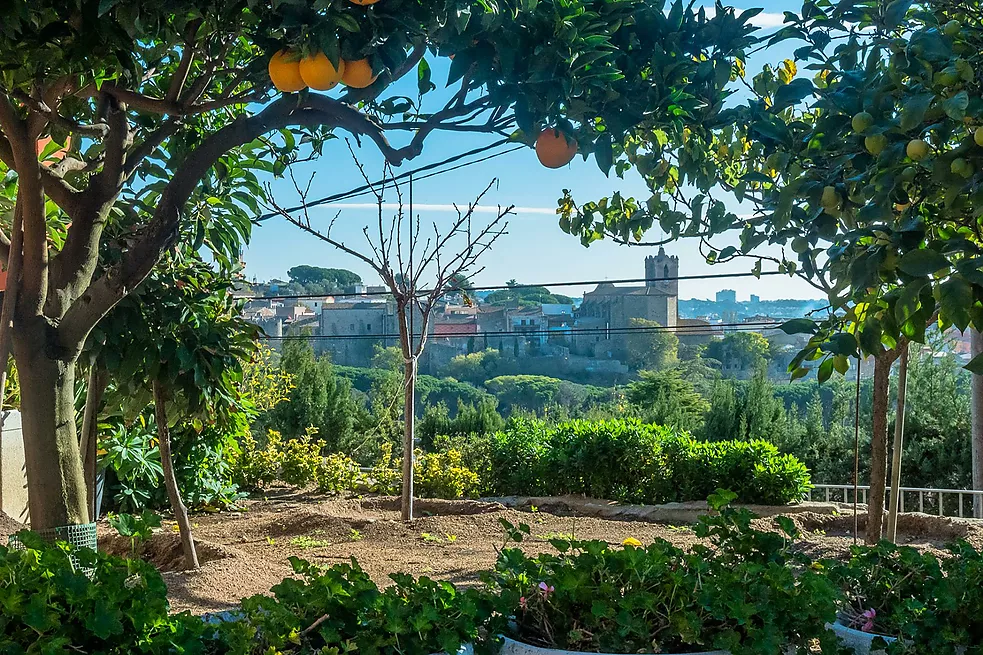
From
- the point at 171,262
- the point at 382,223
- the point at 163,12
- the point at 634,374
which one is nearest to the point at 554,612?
the point at 163,12

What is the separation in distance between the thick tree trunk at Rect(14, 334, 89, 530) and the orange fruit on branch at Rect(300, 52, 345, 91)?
859 millimetres

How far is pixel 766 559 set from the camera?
1417 millimetres

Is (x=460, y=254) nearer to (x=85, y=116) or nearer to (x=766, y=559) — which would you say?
(x=85, y=116)

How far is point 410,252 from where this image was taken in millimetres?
4457

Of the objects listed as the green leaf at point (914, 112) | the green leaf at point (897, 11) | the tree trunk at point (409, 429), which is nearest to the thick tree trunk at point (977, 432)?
the tree trunk at point (409, 429)

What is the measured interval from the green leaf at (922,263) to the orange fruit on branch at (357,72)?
2.73ft

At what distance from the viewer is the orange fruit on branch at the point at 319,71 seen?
1200 millimetres

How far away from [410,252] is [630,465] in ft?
10.0

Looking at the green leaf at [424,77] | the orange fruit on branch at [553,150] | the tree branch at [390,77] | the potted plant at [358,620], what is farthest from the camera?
the orange fruit on branch at [553,150]

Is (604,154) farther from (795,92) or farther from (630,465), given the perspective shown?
(630,465)

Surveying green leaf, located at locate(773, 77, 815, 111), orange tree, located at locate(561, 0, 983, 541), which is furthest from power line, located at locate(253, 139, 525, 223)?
green leaf, located at locate(773, 77, 815, 111)

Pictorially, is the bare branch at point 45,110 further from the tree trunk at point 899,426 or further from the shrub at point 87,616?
the tree trunk at point 899,426

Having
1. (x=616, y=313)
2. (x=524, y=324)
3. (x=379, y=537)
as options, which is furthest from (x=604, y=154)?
(x=524, y=324)

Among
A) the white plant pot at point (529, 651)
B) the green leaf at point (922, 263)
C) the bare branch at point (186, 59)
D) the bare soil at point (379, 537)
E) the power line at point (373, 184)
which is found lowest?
the bare soil at point (379, 537)
